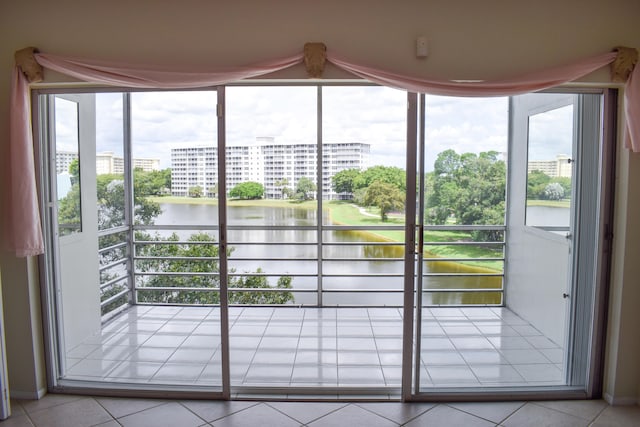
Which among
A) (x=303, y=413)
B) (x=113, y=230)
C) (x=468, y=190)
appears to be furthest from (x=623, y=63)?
(x=113, y=230)

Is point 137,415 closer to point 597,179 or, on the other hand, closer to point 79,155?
point 79,155

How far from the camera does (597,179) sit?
2.60 meters

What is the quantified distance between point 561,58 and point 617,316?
1.67 m

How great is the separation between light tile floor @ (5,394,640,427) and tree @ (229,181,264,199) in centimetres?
231

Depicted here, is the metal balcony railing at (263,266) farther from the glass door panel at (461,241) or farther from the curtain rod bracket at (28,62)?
the curtain rod bracket at (28,62)

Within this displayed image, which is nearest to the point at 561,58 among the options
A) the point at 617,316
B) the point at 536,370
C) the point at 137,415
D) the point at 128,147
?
the point at 617,316

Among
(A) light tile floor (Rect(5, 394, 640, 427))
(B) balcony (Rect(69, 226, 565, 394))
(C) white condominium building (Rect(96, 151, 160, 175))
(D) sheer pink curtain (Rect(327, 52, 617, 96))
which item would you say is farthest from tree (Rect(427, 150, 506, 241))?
(C) white condominium building (Rect(96, 151, 160, 175))

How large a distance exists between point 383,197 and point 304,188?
88 centimetres

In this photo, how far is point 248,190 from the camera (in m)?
4.43

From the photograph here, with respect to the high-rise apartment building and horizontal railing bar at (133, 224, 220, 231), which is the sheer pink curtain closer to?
the high-rise apartment building

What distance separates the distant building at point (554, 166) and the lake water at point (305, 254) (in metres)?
1.56

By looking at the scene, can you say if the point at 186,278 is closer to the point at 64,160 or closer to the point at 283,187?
the point at 283,187

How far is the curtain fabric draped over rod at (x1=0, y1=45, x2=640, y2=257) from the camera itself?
236 cm

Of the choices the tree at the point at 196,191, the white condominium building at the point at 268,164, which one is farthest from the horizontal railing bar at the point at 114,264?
the tree at the point at 196,191
